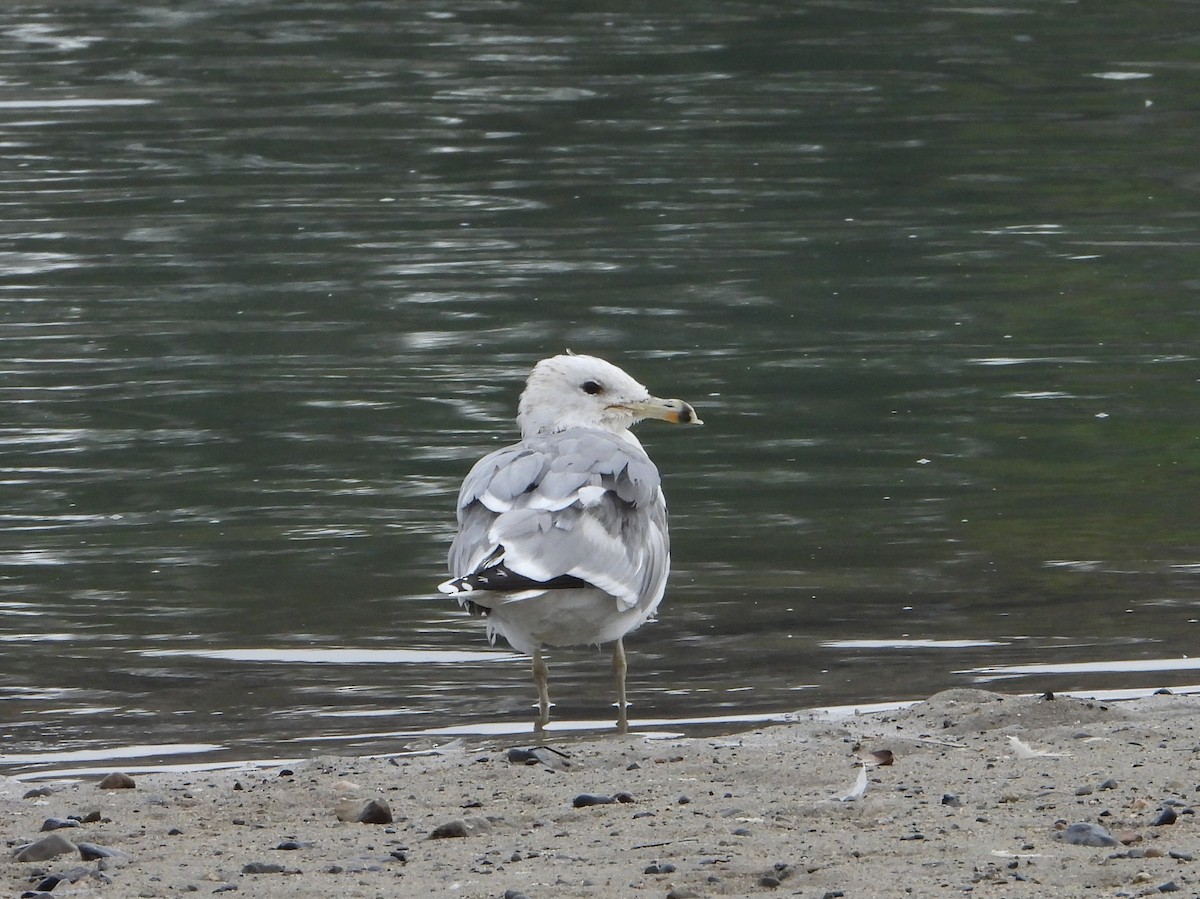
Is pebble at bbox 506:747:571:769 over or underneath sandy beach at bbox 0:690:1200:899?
underneath

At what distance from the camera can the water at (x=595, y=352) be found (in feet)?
27.5

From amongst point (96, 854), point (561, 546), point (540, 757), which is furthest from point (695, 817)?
point (561, 546)

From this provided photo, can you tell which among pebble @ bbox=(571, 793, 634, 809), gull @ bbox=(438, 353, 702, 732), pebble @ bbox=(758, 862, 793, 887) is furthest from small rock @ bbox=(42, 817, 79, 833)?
pebble @ bbox=(758, 862, 793, 887)

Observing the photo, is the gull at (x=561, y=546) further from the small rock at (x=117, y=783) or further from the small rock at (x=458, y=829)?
the small rock at (x=458, y=829)

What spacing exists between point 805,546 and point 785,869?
4.76 m

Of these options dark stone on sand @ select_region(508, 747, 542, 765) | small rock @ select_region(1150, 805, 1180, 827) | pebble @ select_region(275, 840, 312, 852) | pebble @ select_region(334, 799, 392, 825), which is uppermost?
small rock @ select_region(1150, 805, 1180, 827)

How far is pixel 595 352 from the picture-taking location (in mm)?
13391

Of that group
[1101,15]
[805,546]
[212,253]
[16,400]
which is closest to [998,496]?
[805,546]

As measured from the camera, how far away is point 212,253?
17.0m

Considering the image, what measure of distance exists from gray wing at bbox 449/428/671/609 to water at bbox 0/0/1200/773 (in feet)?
1.95

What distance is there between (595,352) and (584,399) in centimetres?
490

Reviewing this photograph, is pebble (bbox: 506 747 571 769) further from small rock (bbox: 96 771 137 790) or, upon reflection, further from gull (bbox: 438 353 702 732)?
small rock (bbox: 96 771 137 790)

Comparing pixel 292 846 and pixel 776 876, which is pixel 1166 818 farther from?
pixel 292 846

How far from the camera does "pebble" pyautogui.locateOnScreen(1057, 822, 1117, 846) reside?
5262 millimetres
